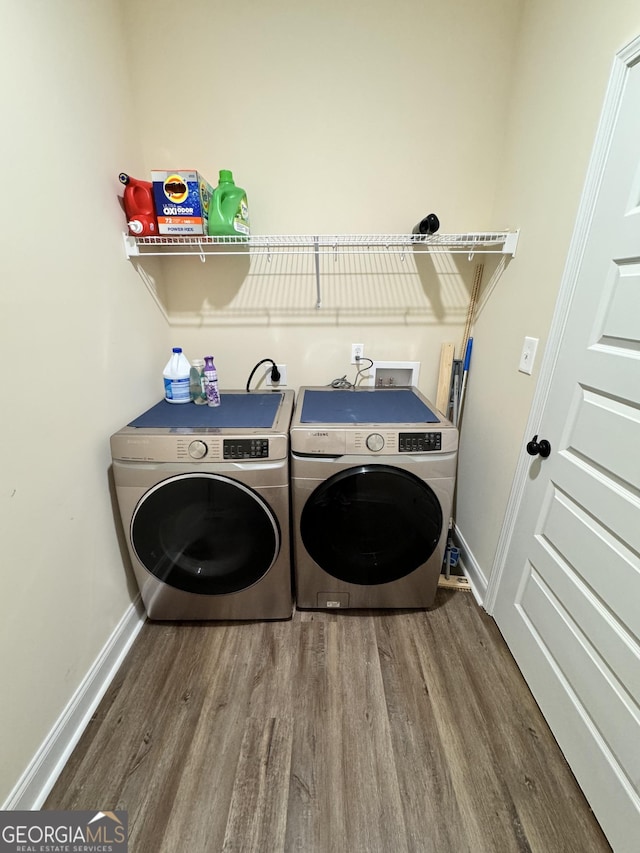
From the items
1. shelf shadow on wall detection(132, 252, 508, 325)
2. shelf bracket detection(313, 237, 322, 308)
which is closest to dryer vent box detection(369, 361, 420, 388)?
shelf shadow on wall detection(132, 252, 508, 325)

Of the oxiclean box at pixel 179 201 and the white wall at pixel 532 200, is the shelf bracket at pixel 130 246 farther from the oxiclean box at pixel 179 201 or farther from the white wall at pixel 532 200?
the white wall at pixel 532 200

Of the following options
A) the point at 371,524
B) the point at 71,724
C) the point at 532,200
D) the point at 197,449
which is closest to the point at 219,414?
the point at 197,449

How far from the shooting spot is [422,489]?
127 centimetres

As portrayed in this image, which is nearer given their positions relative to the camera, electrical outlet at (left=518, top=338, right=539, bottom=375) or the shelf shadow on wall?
electrical outlet at (left=518, top=338, right=539, bottom=375)

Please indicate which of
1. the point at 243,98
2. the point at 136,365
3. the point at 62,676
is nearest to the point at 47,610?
the point at 62,676

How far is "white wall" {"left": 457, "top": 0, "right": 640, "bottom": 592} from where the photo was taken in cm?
97

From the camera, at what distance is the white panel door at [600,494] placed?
833mm

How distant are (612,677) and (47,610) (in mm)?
1626

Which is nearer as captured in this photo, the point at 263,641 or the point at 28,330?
the point at 28,330

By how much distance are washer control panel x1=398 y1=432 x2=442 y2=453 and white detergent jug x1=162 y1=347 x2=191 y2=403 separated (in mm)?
1012

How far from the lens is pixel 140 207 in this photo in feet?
4.34

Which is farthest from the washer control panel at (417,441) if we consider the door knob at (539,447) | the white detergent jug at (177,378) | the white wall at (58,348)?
the white wall at (58,348)

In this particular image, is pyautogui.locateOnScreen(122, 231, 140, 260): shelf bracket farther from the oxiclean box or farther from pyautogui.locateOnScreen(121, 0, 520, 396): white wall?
pyautogui.locateOnScreen(121, 0, 520, 396): white wall

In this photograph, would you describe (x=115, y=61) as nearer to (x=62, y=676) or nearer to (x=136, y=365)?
(x=136, y=365)
